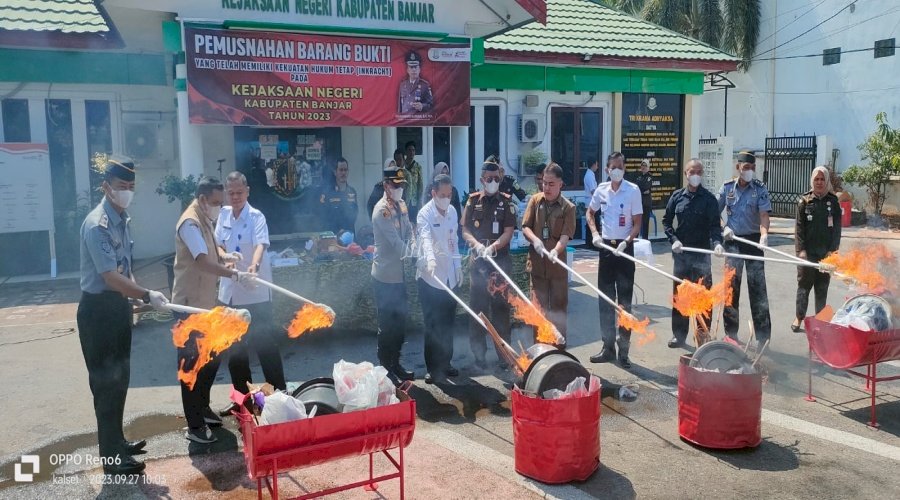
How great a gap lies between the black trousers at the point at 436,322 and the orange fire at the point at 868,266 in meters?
3.67

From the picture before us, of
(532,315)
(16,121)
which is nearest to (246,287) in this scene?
(532,315)

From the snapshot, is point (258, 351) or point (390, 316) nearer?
point (258, 351)

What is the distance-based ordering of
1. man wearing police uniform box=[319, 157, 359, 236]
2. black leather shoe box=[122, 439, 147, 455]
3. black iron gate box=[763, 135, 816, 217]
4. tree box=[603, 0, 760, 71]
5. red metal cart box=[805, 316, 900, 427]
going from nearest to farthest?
black leather shoe box=[122, 439, 147, 455], red metal cart box=[805, 316, 900, 427], man wearing police uniform box=[319, 157, 359, 236], black iron gate box=[763, 135, 816, 217], tree box=[603, 0, 760, 71]

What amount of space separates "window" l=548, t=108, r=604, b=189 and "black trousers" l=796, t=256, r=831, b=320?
24.1ft

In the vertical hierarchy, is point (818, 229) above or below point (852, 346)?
above


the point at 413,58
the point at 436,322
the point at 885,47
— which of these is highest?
the point at 885,47

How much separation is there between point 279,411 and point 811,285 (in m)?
7.21

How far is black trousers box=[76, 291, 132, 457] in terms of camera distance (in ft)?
16.5

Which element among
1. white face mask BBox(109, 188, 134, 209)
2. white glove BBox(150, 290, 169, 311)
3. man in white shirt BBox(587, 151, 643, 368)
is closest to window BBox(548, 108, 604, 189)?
man in white shirt BBox(587, 151, 643, 368)

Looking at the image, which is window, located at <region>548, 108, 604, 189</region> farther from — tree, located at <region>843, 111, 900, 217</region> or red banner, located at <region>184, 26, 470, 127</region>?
tree, located at <region>843, 111, 900, 217</region>

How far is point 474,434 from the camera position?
19.7 ft

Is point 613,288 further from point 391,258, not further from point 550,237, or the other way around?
point 391,258

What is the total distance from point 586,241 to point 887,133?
11.5 meters

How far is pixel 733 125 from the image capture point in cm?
3281
